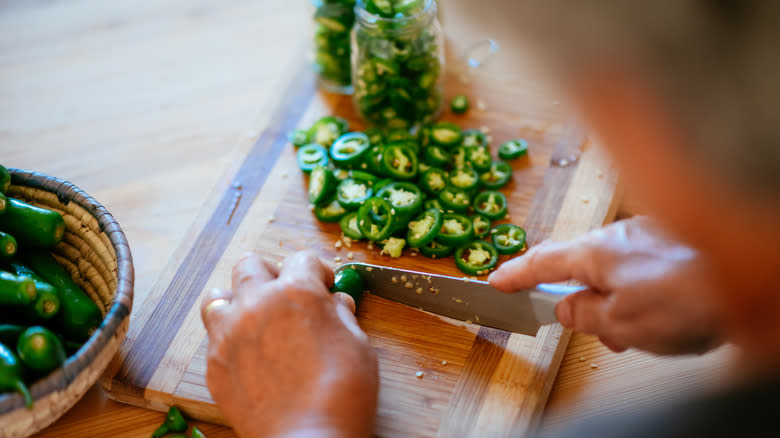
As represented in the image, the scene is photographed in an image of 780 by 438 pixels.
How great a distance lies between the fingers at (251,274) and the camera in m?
1.27

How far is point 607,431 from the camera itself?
860 millimetres

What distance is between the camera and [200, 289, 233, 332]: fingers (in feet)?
4.10

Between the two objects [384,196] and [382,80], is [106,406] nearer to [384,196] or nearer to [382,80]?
[384,196]

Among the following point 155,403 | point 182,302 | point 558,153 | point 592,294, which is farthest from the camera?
point 558,153

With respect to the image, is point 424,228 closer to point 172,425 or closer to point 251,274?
point 251,274

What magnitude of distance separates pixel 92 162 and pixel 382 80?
866 mm

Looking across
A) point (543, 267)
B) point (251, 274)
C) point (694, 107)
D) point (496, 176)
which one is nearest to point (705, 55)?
point (694, 107)

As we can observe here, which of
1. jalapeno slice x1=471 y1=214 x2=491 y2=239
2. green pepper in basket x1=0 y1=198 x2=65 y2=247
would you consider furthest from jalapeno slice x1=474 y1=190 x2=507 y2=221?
green pepper in basket x1=0 y1=198 x2=65 y2=247

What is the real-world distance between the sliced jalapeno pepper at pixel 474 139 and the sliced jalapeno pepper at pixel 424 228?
12.3 inches

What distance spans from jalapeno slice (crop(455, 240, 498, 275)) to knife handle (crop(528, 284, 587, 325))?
0.82ft

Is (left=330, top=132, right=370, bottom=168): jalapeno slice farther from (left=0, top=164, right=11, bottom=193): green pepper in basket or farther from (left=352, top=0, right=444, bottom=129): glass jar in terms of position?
(left=0, top=164, right=11, bottom=193): green pepper in basket

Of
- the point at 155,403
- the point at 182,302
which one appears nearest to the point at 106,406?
the point at 155,403

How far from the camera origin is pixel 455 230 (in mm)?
1578

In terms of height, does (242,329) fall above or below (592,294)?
below
